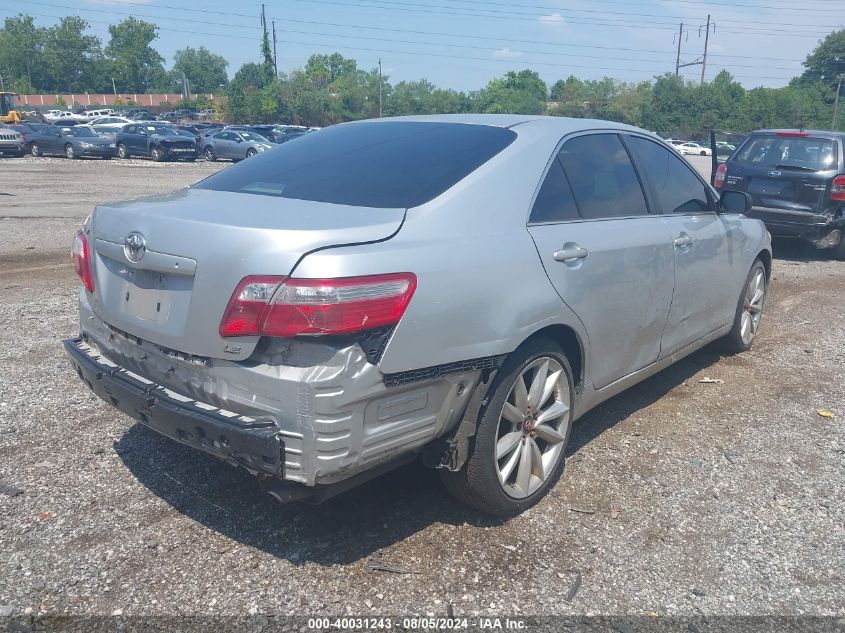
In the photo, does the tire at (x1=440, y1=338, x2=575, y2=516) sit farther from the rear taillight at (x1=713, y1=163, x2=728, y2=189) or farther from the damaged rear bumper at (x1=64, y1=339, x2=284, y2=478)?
the rear taillight at (x1=713, y1=163, x2=728, y2=189)

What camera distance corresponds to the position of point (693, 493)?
12.0 feet

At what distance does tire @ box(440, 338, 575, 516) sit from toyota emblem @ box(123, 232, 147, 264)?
4.89ft

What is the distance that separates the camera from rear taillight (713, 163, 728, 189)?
10.2 m

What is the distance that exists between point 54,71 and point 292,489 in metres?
133

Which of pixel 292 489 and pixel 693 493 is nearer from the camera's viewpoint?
pixel 292 489

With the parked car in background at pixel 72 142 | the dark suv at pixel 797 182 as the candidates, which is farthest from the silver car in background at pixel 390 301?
the parked car in background at pixel 72 142

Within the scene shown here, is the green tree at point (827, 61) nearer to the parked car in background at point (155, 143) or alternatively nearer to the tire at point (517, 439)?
the parked car in background at point (155, 143)

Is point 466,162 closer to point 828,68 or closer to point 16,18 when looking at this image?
point 828,68

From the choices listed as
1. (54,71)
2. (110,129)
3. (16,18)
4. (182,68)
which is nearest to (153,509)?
(110,129)

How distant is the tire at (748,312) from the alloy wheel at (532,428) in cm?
258

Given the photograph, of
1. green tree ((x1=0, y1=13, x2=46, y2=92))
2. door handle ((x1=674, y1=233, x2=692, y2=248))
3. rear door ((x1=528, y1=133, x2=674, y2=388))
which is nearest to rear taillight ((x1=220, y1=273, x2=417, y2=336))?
rear door ((x1=528, y1=133, x2=674, y2=388))

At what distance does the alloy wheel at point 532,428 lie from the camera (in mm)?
3215

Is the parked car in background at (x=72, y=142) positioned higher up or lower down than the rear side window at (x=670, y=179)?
lower down

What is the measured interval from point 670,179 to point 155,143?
29450 millimetres
